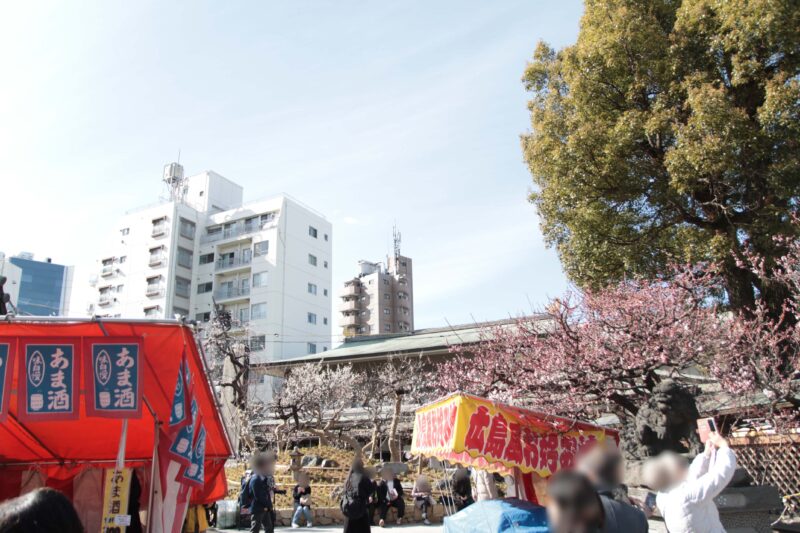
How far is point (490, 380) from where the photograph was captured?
474 inches

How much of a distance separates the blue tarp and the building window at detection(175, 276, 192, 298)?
166 ft

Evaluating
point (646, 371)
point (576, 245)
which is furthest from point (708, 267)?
point (646, 371)

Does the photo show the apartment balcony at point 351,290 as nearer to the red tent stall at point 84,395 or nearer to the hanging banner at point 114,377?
the red tent stall at point 84,395

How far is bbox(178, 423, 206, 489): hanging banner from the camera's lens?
6.92 m

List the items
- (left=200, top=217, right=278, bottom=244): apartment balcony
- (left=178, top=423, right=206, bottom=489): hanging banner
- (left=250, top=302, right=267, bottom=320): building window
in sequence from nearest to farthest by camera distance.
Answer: (left=178, top=423, right=206, bottom=489): hanging banner → (left=250, top=302, right=267, bottom=320): building window → (left=200, top=217, right=278, bottom=244): apartment balcony

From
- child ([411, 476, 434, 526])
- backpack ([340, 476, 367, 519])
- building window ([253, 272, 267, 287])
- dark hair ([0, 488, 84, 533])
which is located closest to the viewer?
dark hair ([0, 488, 84, 533])

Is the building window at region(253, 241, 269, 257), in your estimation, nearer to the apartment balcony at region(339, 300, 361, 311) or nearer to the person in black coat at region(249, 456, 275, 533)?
the apartment balcony at region(339, 300, 361, 311)

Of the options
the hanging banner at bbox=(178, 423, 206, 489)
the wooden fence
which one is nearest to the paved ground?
the wooden fence

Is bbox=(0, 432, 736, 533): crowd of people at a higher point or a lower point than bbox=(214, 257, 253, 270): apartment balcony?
lower

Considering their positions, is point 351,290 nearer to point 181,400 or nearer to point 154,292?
point 154,292

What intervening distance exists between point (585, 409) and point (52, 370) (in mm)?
8483

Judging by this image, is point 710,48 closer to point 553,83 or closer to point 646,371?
point 553,83

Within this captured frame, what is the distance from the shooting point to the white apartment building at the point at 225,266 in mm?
50281

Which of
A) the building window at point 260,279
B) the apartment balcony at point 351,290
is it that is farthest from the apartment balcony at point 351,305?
the building window at point 260,279
